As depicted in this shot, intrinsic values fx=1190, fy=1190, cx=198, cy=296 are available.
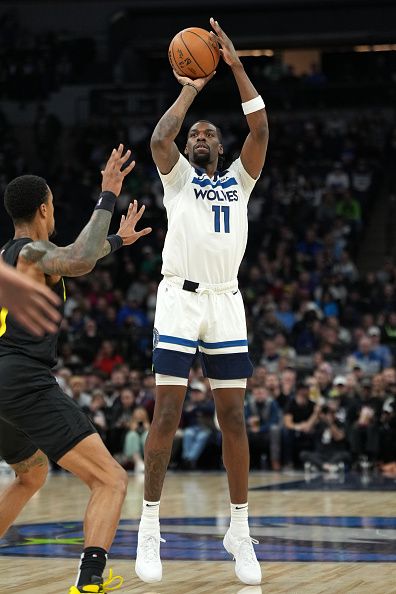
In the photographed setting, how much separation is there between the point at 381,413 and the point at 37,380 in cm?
1026

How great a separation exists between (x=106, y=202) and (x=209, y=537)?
11.3 ft

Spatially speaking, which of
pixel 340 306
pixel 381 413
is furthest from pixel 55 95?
pixel 381 413

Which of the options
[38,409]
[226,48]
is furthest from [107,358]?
[38,409]

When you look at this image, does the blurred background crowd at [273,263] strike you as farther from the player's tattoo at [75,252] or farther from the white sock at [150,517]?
the player's tattoo at [75,252]

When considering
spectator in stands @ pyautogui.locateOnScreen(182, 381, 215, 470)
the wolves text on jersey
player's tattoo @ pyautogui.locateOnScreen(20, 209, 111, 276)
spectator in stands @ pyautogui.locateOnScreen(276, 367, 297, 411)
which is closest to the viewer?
player's tattoo @ pyautogui.locateOnScreen(20, 209, 111, 276)

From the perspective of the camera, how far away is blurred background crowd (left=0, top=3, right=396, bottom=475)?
15617 millimetres

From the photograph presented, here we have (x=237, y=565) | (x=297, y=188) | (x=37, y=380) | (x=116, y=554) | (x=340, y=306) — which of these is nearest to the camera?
(x=37, y=380)

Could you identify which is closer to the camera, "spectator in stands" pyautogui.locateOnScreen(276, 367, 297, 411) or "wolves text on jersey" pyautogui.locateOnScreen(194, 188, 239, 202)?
"wolves text on jersey" pyautogui.locateOnScreen(194, 188, 239, 202)

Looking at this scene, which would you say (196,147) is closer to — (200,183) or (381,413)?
(200,183)

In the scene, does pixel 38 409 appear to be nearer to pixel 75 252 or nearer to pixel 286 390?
pixel 75 252

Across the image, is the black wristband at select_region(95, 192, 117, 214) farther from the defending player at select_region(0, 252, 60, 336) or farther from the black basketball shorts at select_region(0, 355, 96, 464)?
the defending player at select_region(0, 252, 60, 336)

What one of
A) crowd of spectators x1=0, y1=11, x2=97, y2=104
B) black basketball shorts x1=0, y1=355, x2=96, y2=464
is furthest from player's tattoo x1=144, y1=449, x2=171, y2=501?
crowd of spectators x1=0, y1=11, x2=97, y2=104

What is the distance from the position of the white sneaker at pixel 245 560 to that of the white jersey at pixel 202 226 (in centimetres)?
141

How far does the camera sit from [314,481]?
44.7 feet
